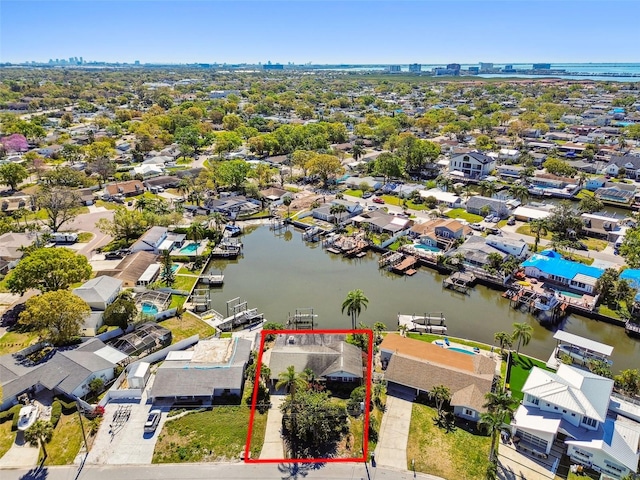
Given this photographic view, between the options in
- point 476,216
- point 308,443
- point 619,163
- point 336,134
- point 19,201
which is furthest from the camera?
point 336,134

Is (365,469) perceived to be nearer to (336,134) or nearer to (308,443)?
(308,443)

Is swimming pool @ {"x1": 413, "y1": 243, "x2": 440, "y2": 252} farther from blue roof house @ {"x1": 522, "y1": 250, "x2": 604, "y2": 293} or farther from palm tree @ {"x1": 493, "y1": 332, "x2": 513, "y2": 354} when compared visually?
palm tree @ {"x1": 493, "y1": 332, "x2": 513, "y2": 354}

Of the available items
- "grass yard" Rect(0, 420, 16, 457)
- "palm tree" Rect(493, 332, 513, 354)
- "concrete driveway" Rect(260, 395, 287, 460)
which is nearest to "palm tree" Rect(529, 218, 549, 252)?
"palm tree" Rect(493, 332, 513, 354)

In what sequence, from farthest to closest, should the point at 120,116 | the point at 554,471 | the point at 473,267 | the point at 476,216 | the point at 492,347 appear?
the point at 120,116, the point at 476,216, the point at 473,267, the point at 492,347, the point at 554,471

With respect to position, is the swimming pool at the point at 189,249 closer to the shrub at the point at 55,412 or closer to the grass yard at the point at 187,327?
the grass yard at the point at 187,327

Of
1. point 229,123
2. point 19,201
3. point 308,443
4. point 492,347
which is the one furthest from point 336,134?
point 308,443

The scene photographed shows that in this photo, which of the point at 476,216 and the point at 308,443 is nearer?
the point at 308,443
